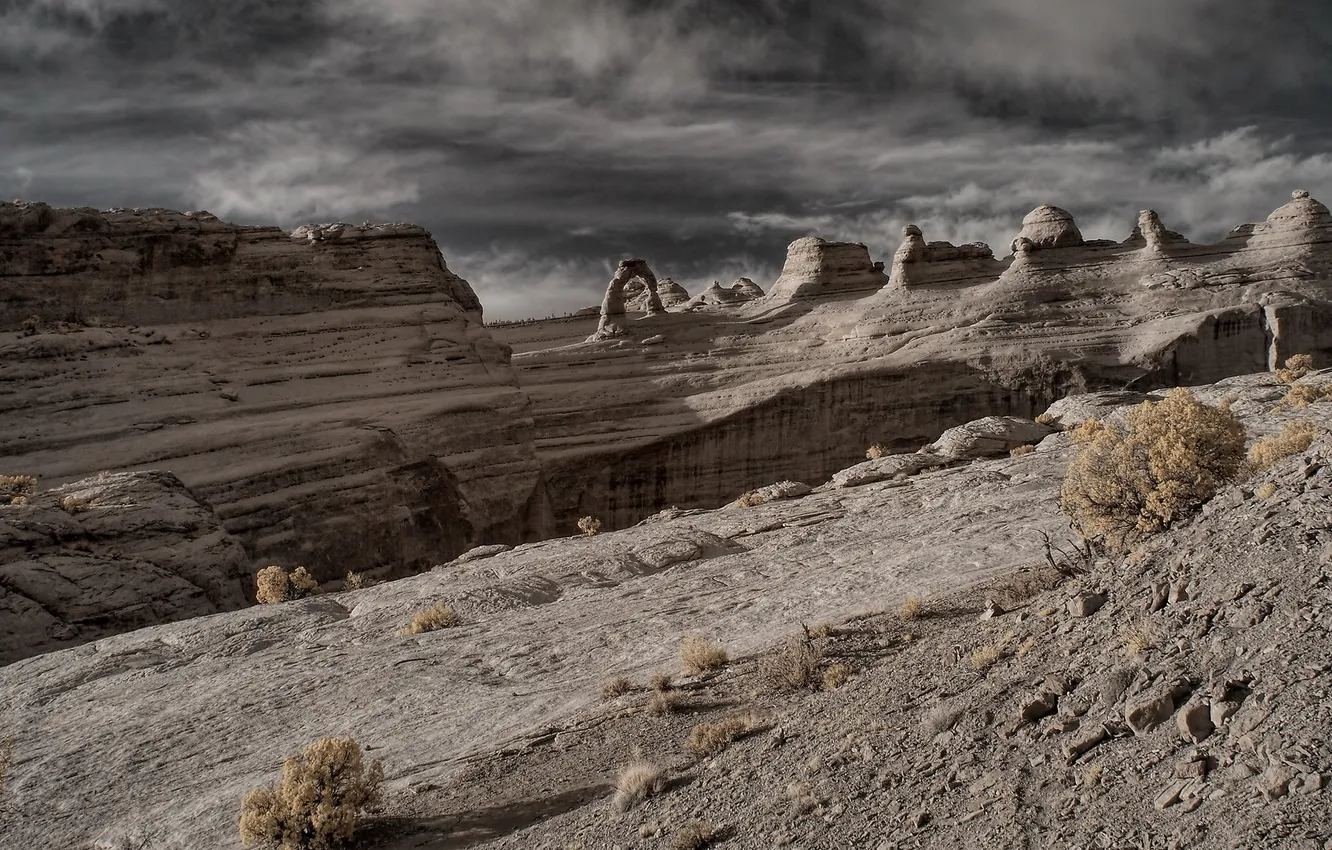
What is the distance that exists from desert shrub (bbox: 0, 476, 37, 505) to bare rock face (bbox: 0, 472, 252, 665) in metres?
0.71

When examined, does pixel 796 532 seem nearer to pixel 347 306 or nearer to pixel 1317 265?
pixel 347 306

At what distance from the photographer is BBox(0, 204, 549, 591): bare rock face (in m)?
27.8

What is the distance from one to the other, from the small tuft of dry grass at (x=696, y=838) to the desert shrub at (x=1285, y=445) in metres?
6.88

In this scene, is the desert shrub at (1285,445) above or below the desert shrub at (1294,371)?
above

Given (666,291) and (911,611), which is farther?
(666,291)

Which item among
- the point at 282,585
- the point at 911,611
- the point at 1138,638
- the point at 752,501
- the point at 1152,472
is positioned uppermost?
the point at 1152,472

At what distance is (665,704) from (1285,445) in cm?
707

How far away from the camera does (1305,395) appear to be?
870 inches

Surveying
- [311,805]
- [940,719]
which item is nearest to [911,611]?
[940,719]

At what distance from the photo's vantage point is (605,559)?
60.6ft

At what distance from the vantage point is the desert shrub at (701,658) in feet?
39.0

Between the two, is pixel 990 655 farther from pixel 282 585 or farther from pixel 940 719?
pixel 282 585

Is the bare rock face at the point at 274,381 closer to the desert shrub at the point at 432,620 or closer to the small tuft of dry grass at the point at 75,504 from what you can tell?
the small tuft of dry grass at the point at 75,504

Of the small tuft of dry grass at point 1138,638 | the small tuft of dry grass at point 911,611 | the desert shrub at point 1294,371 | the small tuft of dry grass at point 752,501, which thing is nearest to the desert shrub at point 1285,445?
the small tuft of dry grass at point 911,611
